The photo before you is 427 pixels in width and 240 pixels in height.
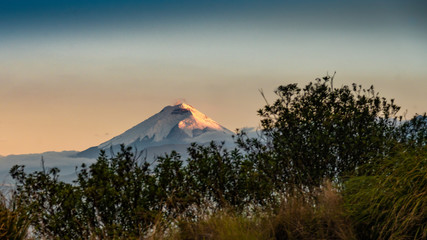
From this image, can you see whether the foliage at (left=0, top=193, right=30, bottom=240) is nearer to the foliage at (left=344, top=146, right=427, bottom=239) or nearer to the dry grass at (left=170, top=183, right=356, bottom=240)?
the dry grass at (left=170, top=183, right=356, bottom=240)

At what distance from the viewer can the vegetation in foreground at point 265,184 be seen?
24.1 feet

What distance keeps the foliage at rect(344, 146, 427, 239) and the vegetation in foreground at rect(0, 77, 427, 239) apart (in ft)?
0.10

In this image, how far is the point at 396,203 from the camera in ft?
22.1

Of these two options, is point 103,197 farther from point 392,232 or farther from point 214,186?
point 392,232

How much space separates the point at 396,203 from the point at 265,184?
371 centimetres

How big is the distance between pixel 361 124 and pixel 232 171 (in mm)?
3278

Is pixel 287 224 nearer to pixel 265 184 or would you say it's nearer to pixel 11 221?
pixel 265 184

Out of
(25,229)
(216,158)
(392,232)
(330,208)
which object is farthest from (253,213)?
(25,229)

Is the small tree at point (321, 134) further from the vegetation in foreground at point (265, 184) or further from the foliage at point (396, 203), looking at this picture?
the foliage at point (396, 203)

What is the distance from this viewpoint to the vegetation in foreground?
24.1ft

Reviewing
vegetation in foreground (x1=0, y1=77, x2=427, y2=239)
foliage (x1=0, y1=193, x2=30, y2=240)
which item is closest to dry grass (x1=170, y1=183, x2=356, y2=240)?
vegetation in foreground (x1=0, y1=77, x2=427, y2=239)

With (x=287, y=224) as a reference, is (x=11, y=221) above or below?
above

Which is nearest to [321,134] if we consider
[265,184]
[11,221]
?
[265,184]

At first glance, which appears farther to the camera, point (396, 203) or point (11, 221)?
point (11, 221)
